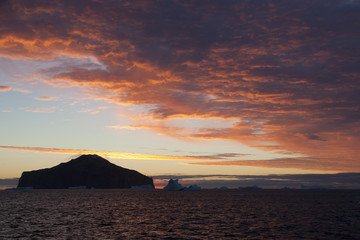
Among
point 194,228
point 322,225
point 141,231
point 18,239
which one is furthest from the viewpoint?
point 322,225

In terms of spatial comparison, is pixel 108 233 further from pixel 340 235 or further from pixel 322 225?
pixel 322 225

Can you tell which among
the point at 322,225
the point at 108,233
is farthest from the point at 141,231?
the point at 322,225

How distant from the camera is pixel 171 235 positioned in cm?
4334

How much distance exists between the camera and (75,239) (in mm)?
39469

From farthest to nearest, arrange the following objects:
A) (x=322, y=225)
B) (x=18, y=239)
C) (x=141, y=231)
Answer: (x=322, y=225), (x=141, y=231), (x=18, y=239)

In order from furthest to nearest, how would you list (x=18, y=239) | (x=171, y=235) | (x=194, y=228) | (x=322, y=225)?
1. (x=322, y=225)
2. (x=194, y=228)
3. (x=171, y=235)
4. (x=18, y=239)

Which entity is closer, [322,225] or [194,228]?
[194,228]

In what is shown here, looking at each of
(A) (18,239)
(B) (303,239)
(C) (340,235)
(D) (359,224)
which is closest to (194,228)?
(B) (303,239)

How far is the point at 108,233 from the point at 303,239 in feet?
83.5

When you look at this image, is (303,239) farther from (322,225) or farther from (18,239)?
(18,239)

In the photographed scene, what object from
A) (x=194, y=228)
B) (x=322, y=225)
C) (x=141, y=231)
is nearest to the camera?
(x=141, y=231)

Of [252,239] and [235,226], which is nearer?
[252,239]

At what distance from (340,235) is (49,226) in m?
42.8

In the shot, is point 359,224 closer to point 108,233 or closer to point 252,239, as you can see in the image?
point 252,239
